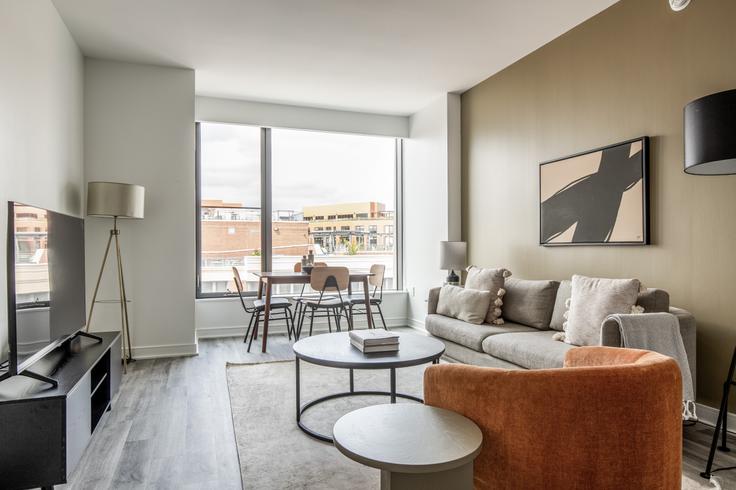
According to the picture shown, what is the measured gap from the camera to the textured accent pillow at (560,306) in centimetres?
366

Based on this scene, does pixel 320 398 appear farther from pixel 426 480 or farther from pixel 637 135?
pixel 637 135

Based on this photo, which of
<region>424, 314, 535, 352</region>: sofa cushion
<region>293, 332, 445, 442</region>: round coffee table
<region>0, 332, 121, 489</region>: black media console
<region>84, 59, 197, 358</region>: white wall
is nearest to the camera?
<region>0, 332, 121, 489</region>: black media console

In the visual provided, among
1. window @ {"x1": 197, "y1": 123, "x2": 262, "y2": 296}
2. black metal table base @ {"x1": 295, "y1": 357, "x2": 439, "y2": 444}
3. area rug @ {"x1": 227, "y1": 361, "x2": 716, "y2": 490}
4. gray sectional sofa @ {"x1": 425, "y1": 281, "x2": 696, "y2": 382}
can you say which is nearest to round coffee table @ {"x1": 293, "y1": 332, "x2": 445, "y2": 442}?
black metal table base @ {"x1": 295, "y1": 357, "x2": 439, "y2": 444}

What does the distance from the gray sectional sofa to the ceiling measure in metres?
2.17

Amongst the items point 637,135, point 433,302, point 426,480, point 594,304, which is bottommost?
point 426,480

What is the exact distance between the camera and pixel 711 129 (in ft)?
6.58

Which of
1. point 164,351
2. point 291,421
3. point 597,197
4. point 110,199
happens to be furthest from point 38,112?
point 597,197

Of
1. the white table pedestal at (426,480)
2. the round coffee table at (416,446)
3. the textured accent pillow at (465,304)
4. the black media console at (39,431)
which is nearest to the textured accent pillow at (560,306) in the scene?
the textured accent pillow at (465,304)

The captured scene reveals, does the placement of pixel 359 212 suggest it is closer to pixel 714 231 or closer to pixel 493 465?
pixel 714 231

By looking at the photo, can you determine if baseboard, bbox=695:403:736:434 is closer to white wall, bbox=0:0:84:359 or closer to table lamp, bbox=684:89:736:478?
table lamp, bbox=684:89:736:478

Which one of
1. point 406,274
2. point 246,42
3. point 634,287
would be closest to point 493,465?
point 634,287

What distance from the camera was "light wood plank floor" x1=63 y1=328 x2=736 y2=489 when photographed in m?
2.26

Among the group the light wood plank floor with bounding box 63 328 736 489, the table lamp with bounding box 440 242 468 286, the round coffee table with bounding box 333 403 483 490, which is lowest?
the light wood plank floor with bounding box 63 328 736 489

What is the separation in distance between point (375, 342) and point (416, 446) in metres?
1.40
